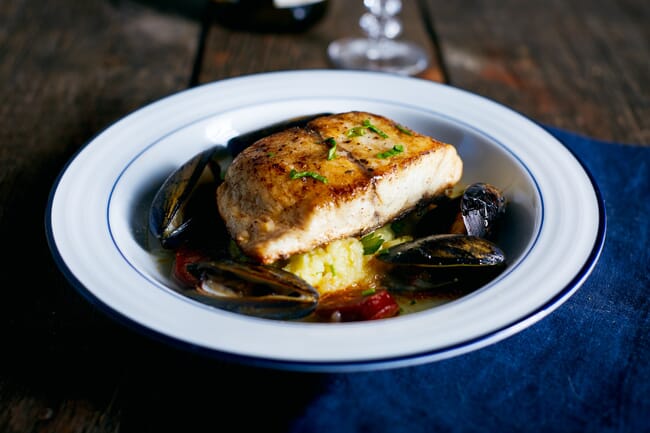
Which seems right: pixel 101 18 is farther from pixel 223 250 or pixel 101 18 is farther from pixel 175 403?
pixel 175 403

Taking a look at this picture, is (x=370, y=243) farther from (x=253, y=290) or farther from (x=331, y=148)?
(x=253, y=290)

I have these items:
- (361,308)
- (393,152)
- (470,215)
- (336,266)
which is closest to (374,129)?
(393,152)

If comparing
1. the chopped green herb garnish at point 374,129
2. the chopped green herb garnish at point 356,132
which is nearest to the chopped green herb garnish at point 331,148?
the chopped green herb garnish at point 356,132

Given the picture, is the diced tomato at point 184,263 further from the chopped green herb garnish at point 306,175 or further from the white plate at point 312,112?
the chopped green herb garnish at point 306,175

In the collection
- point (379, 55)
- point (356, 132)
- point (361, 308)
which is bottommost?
point (379, 55)

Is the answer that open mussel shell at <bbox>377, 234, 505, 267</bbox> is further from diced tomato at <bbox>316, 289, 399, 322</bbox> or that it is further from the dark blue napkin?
the dark blue napkin

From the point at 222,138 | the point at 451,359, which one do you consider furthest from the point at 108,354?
the point at 222,138
